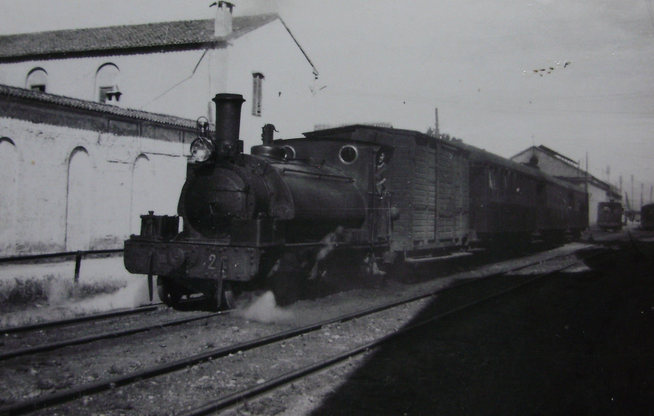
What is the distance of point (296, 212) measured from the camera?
23.5ft

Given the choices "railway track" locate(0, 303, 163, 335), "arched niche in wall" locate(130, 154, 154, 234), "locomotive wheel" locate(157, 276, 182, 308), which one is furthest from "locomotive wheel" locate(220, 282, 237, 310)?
"arched niche in wall" locate(130, 154, 154, 234)

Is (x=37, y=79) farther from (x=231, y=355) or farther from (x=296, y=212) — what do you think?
(x=231, y=355)

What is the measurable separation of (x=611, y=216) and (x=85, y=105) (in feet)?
142

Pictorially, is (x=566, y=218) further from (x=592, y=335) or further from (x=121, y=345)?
(x=121, y=345)

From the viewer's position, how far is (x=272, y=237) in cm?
675

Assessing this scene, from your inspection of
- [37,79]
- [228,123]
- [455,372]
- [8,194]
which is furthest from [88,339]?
[37,79]

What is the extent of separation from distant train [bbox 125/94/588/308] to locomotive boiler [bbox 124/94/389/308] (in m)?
0.01

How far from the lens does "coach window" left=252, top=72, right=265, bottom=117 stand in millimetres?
24406

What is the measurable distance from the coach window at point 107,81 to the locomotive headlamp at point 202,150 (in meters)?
19.7

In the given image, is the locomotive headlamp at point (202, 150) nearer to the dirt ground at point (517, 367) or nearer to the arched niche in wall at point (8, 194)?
the dirt ground at point (517, 367)

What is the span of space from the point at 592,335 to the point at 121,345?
557 centimetres

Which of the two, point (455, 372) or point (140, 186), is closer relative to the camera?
point (455, 372)

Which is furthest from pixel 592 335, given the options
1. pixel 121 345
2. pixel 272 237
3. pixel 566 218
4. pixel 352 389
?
pixel 566 218

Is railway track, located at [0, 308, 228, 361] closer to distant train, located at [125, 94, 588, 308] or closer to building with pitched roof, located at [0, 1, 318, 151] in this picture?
distant train, located at [125, 94, 588, 308]
